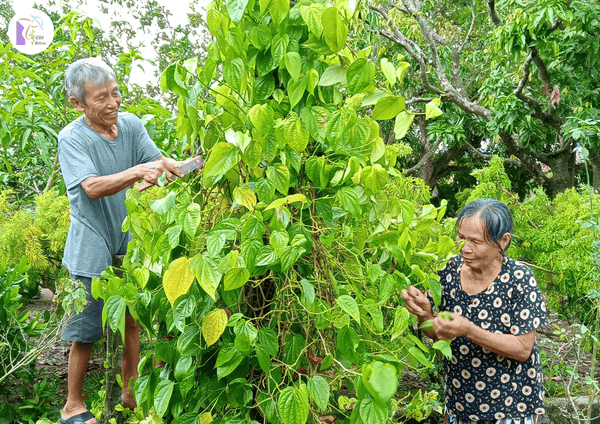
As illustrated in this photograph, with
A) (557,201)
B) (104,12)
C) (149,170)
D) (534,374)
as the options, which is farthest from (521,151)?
(104,12)

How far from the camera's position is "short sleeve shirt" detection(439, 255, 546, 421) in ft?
5.49

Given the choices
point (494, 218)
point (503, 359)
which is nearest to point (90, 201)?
point (494, 218)

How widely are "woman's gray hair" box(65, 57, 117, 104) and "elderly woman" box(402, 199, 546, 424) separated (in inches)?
59.2

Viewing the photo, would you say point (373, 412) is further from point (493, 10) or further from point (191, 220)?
point (493, 10)

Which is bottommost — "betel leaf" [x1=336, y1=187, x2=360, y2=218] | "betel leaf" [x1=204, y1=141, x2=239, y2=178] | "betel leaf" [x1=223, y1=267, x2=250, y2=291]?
"betel leaf" [x1=223, y1=267, x2=250, y2=291]

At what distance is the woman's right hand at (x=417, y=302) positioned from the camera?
1.58m

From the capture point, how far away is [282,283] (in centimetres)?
122

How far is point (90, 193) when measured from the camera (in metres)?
2.03

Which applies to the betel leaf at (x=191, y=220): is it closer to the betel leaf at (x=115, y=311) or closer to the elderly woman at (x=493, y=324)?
the betel leaf at (x=115, y=311)

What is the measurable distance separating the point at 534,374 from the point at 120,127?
1962 millimetres

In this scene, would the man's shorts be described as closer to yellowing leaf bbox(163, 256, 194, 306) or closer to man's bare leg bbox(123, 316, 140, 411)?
man's bare leg bbox(123, 316, 140, 411)

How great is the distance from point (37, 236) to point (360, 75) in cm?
277

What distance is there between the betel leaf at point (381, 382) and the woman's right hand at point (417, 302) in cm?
65

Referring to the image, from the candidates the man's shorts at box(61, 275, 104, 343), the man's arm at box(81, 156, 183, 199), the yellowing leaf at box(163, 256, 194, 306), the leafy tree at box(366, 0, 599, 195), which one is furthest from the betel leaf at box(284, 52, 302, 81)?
the leafy tree at box(366, 0, 599, 195)
